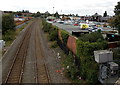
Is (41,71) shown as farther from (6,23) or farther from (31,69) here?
(6,23)

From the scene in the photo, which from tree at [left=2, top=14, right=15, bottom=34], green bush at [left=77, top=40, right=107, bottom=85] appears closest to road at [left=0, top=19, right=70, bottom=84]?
green bush at [left=77, top=40, right=107, bottom=85]

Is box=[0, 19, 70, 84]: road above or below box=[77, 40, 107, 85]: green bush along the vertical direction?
below

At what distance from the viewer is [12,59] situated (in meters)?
18.5

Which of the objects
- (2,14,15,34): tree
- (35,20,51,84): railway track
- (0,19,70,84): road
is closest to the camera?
(35,20,51,84): railway track

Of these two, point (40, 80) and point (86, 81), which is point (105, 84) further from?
point (40, 80)

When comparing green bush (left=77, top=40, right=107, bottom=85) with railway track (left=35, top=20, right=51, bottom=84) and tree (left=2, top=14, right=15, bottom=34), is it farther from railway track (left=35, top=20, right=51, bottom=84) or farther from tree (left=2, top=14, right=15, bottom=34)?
tree (left=2, top=14, right=15, bottom=34)

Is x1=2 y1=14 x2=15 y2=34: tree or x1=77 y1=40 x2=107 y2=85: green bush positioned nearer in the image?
x1=77 y1=40 x2=107 y2=85: green bush

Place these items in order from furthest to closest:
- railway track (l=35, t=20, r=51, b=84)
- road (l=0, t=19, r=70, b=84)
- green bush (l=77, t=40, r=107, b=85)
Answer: road (l=0, t=19, r=70, b=84)
railway track (l=35, t=20, r=51, b=84)
green bush (l=77, t=40, r=107, b=85)

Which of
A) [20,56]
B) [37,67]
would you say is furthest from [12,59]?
[37,67]

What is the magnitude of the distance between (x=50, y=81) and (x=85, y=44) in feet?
12.8

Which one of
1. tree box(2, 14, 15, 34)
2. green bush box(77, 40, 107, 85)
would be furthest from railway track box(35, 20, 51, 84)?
tree box(2, 14, 15, 34)

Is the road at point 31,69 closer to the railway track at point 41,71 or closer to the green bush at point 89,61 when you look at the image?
the railway track at point 41,71

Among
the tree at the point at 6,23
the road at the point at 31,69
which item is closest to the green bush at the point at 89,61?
the road at the point at 31,69

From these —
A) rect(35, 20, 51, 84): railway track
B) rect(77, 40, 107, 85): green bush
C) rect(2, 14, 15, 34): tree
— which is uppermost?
rect(2, 14, 15, 34): tree
